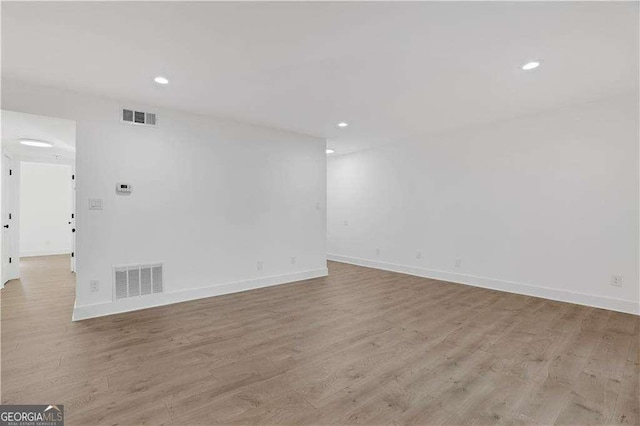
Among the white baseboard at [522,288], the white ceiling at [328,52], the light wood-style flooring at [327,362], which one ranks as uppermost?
the white ceiling at [328,52]

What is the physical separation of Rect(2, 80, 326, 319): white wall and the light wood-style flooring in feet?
1.88

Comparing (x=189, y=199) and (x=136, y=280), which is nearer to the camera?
(x=136, y=280)

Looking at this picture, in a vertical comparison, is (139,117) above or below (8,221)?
above

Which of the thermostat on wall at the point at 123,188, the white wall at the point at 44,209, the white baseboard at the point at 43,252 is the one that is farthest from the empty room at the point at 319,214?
the white wall at the point at 44,209

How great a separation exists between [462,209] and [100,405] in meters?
5.22

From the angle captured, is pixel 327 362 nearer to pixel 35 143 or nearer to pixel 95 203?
pixel 95 203

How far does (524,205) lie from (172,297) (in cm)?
520

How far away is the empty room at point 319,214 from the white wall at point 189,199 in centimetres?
3

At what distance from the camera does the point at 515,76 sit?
3.03 m

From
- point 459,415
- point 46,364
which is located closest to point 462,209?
point 459,415

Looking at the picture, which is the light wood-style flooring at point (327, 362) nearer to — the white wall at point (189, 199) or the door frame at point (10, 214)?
the white wall at point (189, 199)

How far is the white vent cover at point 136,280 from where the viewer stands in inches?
143

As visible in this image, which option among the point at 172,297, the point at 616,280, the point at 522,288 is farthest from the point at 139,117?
the point at 616,280

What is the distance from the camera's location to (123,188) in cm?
366
